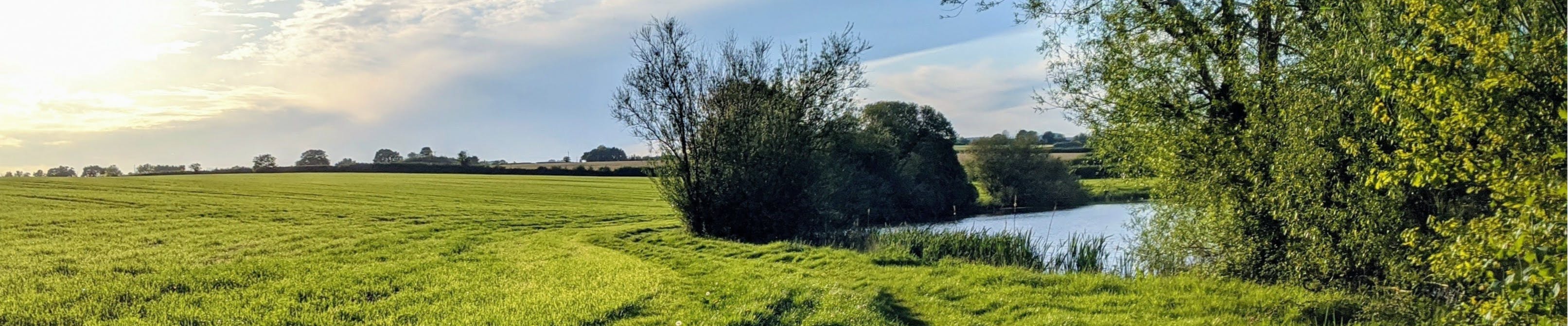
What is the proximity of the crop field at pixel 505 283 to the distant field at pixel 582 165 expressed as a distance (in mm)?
41523

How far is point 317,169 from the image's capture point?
186 ft

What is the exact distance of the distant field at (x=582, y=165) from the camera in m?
60.1

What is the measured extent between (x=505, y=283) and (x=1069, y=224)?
2250 centimetres

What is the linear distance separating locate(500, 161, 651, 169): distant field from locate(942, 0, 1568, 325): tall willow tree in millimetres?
47992

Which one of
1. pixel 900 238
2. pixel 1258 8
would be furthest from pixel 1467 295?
pixel 900 238

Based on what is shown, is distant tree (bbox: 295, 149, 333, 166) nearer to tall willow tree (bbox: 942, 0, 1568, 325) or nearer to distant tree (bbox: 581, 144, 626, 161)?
distant tree (bbox: 581, 144, 626, 161)

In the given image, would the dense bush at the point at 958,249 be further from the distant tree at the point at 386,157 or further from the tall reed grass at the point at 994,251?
the distant tree at the point at 386,157

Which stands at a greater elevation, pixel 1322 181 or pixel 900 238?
pixel 1322 181

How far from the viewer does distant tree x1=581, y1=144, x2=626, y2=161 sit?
69.8m

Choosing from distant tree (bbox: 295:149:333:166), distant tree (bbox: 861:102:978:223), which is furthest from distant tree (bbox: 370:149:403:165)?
distant tree (bbox: 861:102:978:223)

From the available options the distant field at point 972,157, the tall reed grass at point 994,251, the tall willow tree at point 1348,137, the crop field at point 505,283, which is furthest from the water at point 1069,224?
the distant field at point 972,157

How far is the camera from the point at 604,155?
2800 inches

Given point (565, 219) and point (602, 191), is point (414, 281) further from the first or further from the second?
point (602, 191)

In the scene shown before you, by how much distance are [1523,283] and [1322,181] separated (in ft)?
14.2
